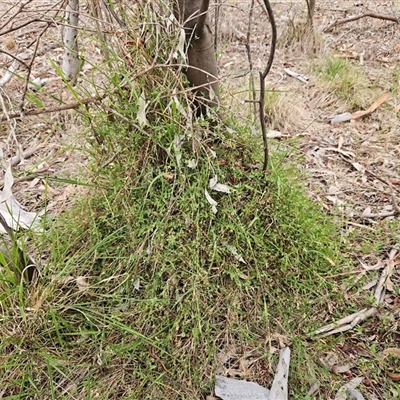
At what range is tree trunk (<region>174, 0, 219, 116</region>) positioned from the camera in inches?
55.0

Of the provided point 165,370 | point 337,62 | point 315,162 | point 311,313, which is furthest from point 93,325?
point 337,62

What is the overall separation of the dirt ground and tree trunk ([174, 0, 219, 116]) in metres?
0.15

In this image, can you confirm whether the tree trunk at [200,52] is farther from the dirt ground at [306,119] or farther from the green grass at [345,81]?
the green grass at [345,81]

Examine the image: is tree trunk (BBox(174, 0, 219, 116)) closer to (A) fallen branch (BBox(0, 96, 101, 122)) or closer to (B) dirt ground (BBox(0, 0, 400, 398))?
(B) dirt ground (BBox(0, 0, 400, 398))

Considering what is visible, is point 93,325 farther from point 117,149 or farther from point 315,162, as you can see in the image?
point 315,162

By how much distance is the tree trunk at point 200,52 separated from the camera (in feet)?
4.58

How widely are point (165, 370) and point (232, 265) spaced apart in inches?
16.9

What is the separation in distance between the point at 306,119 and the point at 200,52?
1306 mm

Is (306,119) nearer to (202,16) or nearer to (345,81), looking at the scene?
(345,81)

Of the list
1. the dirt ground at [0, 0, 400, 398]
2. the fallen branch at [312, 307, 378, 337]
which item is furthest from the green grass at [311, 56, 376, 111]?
the fallen branch at [312, 307, 378, 337]

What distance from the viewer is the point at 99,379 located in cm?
135

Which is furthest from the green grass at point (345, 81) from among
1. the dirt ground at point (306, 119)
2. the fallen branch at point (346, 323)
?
the fallen branch at point (346, 323)

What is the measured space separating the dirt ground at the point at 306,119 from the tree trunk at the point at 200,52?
153mm

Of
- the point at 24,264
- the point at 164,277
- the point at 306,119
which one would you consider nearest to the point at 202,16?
the point at 164,277
